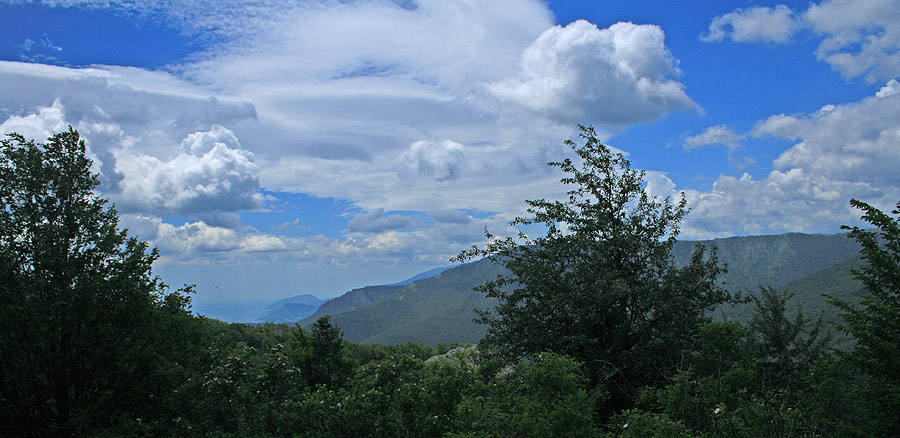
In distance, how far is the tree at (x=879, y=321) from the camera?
7711 mm

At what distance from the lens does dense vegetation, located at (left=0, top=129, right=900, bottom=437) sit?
925cm

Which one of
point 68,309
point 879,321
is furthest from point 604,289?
point 68,309

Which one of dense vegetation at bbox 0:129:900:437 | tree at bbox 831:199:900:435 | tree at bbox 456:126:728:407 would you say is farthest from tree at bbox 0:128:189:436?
tree at bbox 831:199:900:435

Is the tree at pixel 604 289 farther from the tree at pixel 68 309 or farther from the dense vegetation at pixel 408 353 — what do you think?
the tree at pixel 68 309

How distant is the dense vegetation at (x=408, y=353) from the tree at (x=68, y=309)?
5 cm

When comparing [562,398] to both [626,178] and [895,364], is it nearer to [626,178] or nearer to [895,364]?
[895,364]

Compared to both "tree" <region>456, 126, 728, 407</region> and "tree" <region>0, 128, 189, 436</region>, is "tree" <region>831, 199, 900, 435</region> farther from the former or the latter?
"tree" <region>0, 128, 189, 436</region>

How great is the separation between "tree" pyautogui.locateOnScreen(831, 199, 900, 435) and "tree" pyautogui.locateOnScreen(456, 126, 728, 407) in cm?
442

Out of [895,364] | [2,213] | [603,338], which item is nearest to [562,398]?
[895,364]

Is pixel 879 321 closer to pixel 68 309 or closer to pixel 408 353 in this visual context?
pixel 408 353

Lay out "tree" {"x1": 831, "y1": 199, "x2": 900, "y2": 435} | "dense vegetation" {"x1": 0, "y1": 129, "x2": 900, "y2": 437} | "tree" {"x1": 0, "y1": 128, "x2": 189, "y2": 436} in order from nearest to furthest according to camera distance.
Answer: "tree" {"x1": 831, "y1": 199, "x2": 900, "y2": 435} → "dense vegetation" {"x1": 0, "y1": 129, "x2": 900, "y2": 437} → "tree" {"x1": 0, "y1": 128, "x2": 189, "y2": 436}

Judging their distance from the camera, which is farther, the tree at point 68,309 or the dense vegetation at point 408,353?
the tree at point 68,309

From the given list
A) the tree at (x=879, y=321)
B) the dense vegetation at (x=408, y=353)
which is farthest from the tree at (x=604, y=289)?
the tree at (x=879, y=321)

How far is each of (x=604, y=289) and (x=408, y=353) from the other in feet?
20.4
